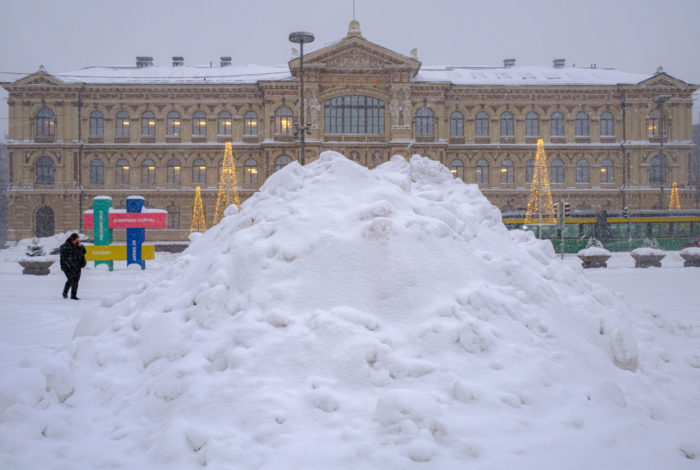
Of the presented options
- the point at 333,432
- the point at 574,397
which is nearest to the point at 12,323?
the point at 333,432

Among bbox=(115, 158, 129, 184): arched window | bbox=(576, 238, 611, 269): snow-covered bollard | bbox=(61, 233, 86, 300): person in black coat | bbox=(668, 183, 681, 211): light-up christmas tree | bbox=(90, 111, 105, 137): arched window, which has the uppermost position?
bbox=(90, 111, 105, 137): arched window

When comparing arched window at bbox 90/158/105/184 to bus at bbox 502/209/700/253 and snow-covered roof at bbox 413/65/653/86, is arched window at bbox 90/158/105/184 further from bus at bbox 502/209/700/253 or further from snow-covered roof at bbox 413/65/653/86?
bus at bbox 502/209/700/253

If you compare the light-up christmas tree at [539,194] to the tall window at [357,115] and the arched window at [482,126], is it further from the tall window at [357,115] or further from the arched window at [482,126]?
the tall window at [357,115]

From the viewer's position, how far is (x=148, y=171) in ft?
133

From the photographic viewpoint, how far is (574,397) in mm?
4023

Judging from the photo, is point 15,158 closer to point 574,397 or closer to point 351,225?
Result: point 351,225

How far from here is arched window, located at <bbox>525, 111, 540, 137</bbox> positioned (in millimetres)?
41562

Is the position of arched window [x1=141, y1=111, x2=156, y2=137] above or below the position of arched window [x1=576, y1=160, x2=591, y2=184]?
above

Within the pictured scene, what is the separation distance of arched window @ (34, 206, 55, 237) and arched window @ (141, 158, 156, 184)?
7.63 m

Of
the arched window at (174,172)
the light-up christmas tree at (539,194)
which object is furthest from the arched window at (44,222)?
the light-up christmas tree at (539,194)

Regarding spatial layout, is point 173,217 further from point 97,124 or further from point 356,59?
point 356,59

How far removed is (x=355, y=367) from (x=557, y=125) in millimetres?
42614

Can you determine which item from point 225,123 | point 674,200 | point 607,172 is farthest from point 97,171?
point 674,200

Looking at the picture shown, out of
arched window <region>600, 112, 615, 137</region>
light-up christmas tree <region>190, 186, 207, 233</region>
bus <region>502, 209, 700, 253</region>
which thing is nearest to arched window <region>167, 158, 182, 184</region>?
light-up christmas tree <region>190, 186, 207, 233</region>
